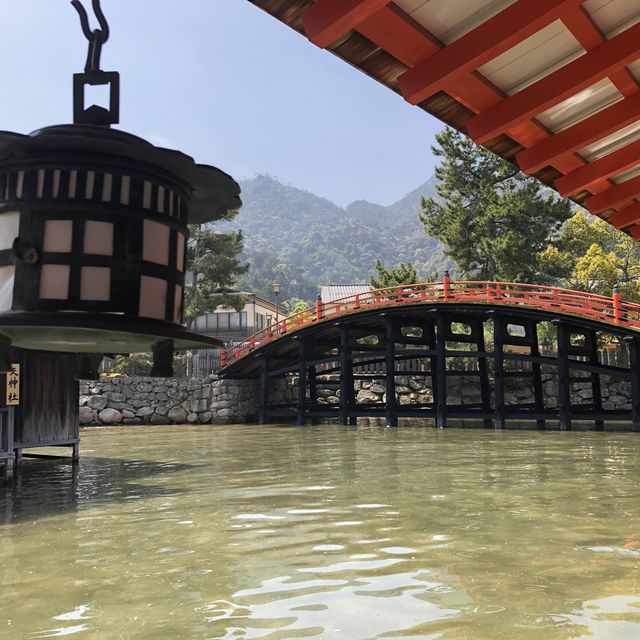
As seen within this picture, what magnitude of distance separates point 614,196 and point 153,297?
141 inches

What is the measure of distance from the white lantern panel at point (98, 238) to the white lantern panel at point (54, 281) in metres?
0.14

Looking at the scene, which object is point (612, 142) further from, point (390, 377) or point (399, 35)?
point (390, 377)

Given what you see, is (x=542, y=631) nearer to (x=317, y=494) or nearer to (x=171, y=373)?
(x=171, y=373)

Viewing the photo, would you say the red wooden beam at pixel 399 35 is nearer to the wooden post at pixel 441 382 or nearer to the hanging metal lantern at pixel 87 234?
the hanging metal lantern at pixel 87 234

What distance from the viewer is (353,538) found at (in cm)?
567

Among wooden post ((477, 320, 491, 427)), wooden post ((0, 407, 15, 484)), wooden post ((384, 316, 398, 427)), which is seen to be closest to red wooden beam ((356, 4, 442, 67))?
wooden post ((0, 407, 15, 484))

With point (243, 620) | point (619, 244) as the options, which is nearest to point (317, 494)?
point (243, 620)

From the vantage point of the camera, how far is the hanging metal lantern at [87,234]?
2.80 m

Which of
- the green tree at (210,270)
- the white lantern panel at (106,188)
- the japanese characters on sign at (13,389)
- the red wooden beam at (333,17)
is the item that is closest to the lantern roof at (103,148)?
the white lantern panel at (106,188)

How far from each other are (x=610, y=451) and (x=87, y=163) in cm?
1318

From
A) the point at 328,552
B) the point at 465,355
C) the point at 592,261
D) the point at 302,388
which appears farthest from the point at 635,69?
the point at 592,261

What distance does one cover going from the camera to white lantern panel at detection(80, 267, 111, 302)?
112 inches

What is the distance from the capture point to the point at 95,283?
2883 millimetres

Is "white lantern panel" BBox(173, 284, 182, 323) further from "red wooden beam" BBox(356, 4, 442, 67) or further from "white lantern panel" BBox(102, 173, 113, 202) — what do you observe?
"red wooden beam" BBox(356, 4, 442, 67)
